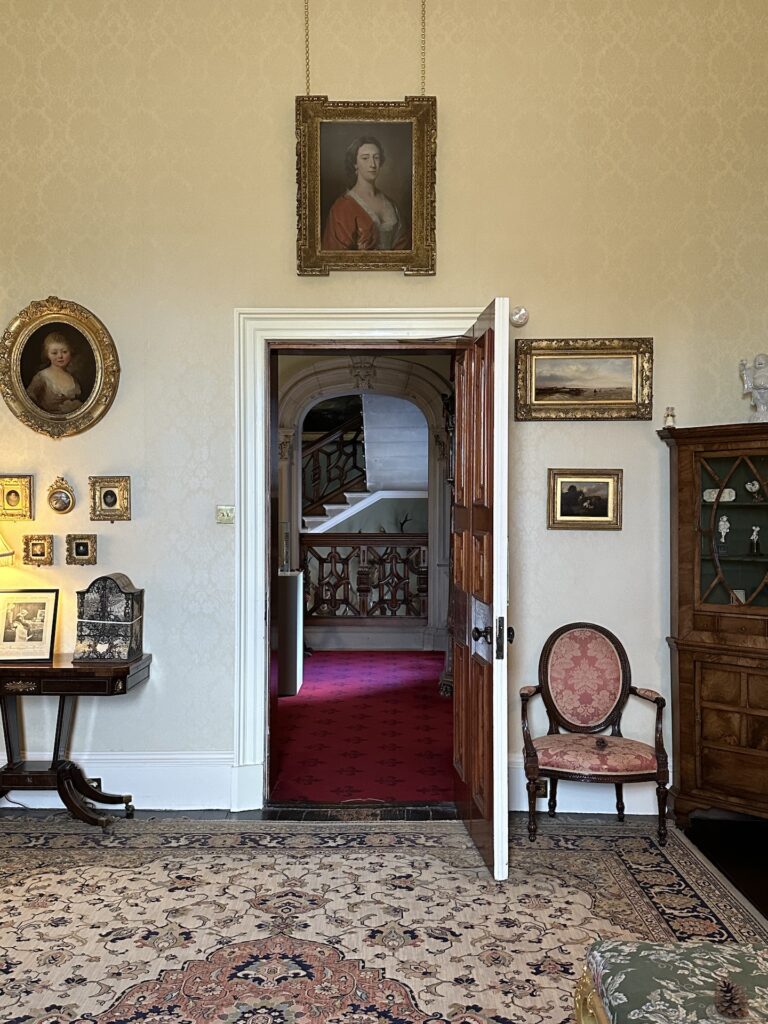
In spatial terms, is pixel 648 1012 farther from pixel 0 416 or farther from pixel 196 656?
pixel 0 416

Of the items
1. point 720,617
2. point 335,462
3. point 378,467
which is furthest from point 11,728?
point 335,462

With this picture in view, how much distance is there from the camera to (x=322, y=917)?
11.3 feet

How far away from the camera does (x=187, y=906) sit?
3518 millimetres

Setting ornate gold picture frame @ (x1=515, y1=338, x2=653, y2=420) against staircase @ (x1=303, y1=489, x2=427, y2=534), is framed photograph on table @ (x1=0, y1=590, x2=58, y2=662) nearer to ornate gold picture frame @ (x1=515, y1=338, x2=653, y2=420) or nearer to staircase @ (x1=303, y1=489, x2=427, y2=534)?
ornate gold picture frame @ (x1=515, y1=338, x2=653, y2=420)

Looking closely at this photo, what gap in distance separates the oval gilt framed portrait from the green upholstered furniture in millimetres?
3786

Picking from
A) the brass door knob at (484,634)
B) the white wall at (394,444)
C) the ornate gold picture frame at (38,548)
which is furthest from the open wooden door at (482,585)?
the white wall at (394,444)

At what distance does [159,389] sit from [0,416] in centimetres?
91

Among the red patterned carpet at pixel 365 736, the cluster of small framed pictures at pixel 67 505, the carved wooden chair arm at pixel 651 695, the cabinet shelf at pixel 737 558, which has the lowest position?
the red patterned carpet at pixel 365 736

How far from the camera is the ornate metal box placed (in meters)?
4.54

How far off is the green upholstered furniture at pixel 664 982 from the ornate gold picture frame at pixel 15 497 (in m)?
3.77

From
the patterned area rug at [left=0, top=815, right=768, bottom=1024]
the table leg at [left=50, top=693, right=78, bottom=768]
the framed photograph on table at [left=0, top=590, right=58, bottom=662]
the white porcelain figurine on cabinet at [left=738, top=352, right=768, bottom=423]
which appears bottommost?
the patterned area rug at [left=0, top=815, right=768, bottom=1024]

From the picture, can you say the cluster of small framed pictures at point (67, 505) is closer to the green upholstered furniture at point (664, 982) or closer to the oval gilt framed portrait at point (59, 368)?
the oval gilt framed portrait at point (59, 368)

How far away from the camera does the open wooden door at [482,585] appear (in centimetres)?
372

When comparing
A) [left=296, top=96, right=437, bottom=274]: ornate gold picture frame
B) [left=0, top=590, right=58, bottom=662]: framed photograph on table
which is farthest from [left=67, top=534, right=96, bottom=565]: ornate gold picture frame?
[left=296, top=96, right=437, bottom=274]: ornate gold picture frame
